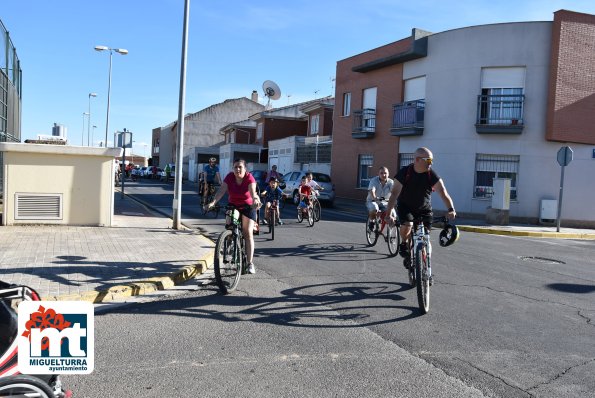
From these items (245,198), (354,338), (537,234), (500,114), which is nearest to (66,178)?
(245,198)

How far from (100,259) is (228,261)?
2.55 metres

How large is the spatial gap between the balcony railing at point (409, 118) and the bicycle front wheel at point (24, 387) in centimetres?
2169

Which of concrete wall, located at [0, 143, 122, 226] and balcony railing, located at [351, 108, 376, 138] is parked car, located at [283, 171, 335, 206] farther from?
concrete wall, located at [0, 143, 122, 226]

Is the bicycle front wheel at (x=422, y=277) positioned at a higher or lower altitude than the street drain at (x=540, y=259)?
higher

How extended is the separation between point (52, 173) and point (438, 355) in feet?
32.5

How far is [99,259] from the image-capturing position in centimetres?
815

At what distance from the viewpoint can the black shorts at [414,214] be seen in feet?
20.7

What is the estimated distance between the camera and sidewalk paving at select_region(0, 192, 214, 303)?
21.2 ft

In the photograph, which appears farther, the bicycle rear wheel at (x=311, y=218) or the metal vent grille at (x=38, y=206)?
the bicycle rear wheel at (x=311, y=218)

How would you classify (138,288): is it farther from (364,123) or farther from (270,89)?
(270,89)

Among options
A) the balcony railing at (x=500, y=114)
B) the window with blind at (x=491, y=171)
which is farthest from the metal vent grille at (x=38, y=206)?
the balcony railing at (x=500, y=114)

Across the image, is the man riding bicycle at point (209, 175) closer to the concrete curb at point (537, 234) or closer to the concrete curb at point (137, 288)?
the concrete curb at point (537, 234)

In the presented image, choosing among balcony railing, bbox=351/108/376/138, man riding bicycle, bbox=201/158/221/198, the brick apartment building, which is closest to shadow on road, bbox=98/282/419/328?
man riding bicycle, bbox=201/158/221/198

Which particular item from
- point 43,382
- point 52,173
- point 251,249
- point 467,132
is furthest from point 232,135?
point 43,382
